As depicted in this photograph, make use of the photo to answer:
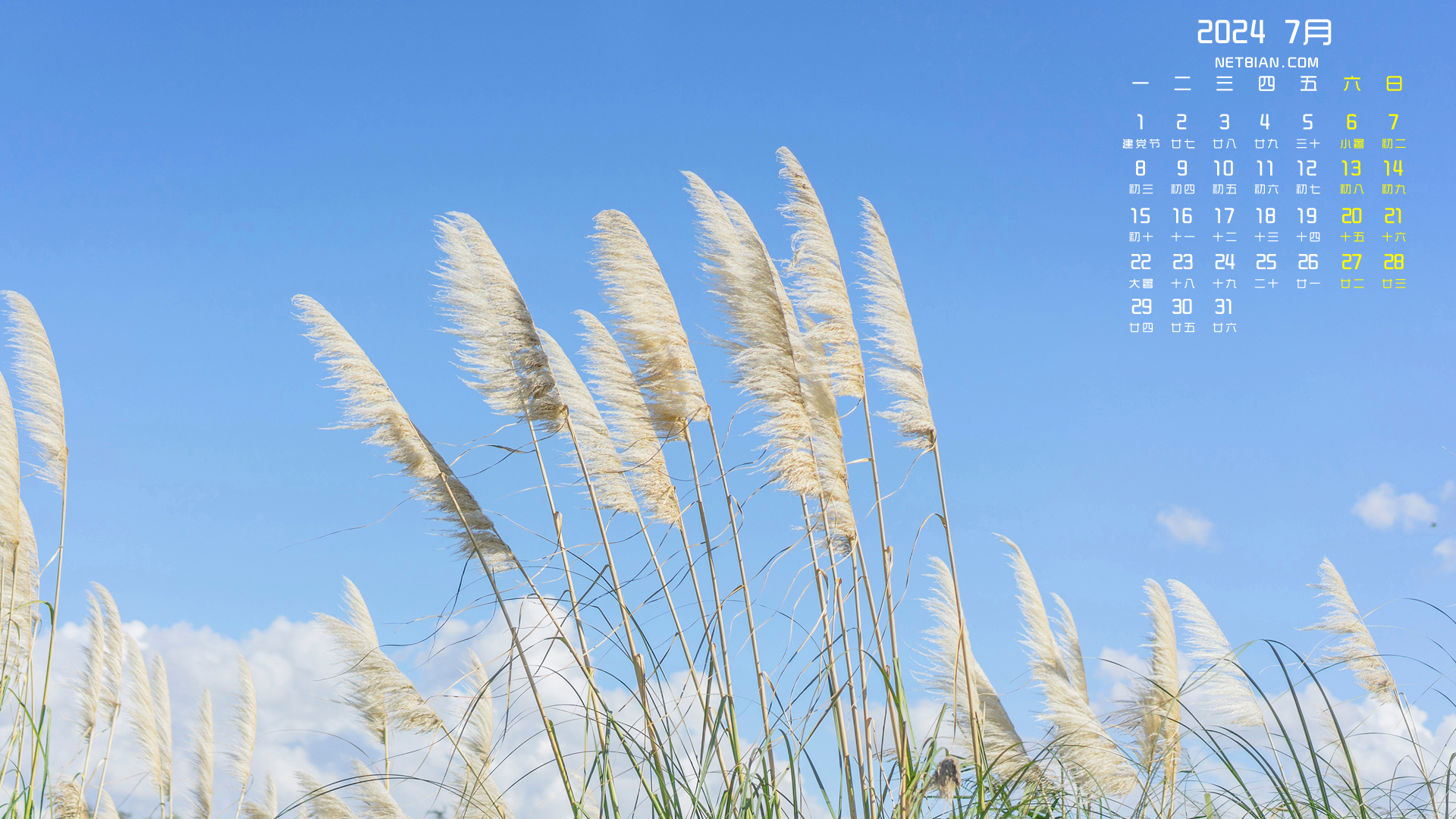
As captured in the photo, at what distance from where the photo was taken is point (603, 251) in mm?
3107

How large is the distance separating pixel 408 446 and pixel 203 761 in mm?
4363

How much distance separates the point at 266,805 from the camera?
6152 millimetres

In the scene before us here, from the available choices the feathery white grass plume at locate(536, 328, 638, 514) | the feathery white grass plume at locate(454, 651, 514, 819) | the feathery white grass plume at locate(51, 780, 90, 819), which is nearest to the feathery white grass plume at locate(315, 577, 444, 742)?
the feathery white grass plume at locate(454, 651, 514, 819)

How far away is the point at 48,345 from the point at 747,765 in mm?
3871

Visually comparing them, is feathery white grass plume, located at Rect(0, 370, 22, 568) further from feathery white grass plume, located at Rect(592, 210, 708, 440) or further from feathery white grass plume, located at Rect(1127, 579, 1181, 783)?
feathery white grass plume, located at Rect(1127, 579, 1181, 783)

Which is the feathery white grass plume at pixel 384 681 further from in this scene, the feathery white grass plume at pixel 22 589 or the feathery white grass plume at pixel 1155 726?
the feathery white grass plume at pixel 1155 726

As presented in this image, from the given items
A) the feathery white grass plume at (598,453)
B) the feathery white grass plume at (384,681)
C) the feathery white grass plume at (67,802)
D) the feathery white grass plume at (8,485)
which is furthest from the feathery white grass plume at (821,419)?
the feathery white grass plume at (67,802)

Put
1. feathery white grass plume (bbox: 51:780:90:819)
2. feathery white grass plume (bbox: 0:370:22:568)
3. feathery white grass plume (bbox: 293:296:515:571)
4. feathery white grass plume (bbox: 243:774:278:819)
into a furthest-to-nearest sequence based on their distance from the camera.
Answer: feathery white grass plume (bbox: 243:774:278:819) → feathery white grass plume (bbox: 51:780:90:819) → feathery white grass plume (bbox: 0:370:22:568) → feathery white grass plume (bbox: 293:296:515:571)

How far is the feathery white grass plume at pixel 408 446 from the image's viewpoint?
2.89 meters

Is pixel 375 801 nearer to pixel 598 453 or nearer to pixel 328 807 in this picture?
pixel 328 807

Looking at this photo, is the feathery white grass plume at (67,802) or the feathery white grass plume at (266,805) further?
the feathery white grass plume at (266,805)

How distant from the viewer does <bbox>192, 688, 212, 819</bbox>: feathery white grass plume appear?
5.93m

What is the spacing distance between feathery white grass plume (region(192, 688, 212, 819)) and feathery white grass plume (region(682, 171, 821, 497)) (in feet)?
16.3

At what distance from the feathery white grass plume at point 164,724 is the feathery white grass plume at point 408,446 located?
12.7 ft
